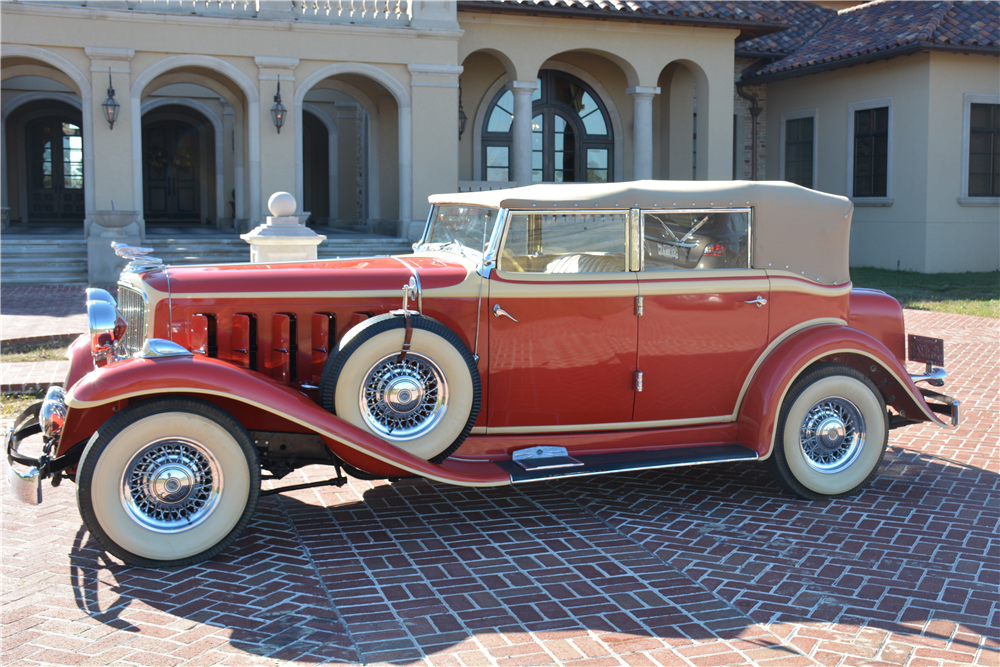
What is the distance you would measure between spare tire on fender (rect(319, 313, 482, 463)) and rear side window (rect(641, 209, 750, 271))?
4.13 ft

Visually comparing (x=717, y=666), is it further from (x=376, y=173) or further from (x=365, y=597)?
(x=376, y=173)

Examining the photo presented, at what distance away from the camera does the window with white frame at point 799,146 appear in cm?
2072

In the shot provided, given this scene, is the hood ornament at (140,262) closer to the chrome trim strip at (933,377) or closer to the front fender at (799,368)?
the front fender at (799,368)

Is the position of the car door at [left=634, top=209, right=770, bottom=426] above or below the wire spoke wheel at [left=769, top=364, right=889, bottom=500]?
above

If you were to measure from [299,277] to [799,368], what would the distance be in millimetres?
2726

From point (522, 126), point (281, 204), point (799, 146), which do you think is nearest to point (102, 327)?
point (281, 204)

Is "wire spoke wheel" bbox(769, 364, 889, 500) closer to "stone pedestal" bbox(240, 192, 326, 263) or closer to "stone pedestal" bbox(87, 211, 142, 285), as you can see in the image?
"stone pedestal" bbox(240, 192, 326, 263)

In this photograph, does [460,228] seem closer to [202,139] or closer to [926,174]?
[926,174]

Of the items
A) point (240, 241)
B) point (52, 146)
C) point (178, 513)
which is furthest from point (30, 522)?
point (52, 146)

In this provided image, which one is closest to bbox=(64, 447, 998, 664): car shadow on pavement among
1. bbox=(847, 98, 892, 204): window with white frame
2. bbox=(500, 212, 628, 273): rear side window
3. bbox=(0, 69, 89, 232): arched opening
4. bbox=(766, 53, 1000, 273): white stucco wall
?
bbox=(500, 212, 628, 273): rear side window

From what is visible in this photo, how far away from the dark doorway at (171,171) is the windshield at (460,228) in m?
21.5

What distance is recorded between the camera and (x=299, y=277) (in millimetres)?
4477

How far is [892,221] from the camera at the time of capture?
731 inches

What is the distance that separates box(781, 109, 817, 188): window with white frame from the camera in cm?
2072
